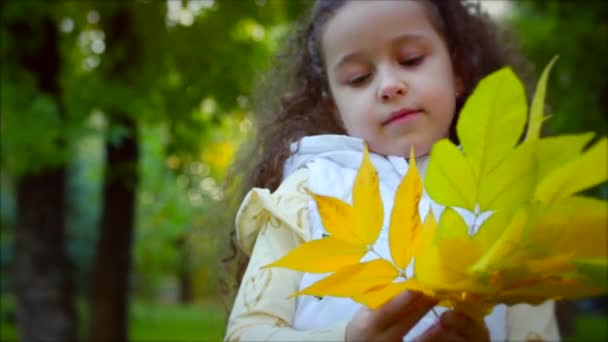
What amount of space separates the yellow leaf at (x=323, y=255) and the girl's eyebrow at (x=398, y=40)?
2.25 feet

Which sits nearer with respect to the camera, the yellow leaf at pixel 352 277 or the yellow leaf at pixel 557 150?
the yellow leaf at pixel 557 150

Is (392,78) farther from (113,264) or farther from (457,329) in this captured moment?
(113,264)

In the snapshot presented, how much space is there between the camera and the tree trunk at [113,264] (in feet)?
28.5

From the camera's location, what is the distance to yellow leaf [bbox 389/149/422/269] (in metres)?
0.97

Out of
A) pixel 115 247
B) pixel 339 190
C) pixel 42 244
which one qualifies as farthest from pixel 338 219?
pixel 115 247

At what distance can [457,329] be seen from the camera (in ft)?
3.49

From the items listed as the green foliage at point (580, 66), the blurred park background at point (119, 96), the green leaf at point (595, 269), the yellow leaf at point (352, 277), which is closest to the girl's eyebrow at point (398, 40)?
the yellow leaf at point (352, 277)

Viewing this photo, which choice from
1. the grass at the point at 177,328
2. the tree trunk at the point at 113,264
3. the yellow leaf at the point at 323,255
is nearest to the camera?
the yellow leaf at the point at 323,255

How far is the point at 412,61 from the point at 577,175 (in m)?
0.83

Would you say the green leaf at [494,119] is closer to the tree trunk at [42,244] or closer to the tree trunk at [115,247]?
the tree trunk at [42,244]

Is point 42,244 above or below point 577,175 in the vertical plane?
above

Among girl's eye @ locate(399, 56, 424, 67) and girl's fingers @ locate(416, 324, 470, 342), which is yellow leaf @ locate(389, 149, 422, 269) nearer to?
girl's fingers @ locate(416, 324, 470, 342)

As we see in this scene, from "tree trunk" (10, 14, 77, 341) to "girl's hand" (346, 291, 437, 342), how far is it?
20.9ft

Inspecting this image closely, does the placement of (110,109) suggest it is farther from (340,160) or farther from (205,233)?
(340,160)
